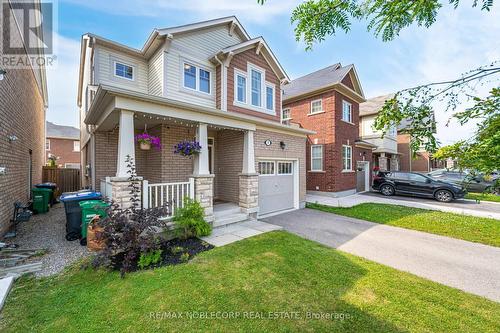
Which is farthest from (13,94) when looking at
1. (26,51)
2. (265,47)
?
(265,47)

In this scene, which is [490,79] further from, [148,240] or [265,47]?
[265,47]

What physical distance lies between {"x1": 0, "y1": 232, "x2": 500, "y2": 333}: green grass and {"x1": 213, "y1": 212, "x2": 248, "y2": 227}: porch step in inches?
88.6

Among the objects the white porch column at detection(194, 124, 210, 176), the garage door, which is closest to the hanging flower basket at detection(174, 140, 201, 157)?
the white porch column at detection(194, 124, 210, 176)

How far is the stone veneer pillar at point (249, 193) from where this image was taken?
7535mm

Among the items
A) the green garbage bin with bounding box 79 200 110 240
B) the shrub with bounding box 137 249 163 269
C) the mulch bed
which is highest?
the green garbage bin with bounding box 79 200 110 240

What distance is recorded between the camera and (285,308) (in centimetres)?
306

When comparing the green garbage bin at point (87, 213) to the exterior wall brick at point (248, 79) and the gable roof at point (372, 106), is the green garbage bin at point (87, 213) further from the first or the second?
the gable roof at point (372, 106)

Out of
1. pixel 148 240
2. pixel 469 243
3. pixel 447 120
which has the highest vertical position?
pixel 447 120

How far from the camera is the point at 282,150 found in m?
9.09

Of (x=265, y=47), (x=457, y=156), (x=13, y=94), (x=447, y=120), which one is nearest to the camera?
(x=457, y=156)

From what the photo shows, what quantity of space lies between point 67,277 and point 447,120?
5.85 metres

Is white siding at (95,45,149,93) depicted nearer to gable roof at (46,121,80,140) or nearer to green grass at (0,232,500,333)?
green grass at (0,232,500,333)

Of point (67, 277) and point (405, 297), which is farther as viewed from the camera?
point (67, 277)

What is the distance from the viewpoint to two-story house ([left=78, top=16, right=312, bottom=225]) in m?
6.50
